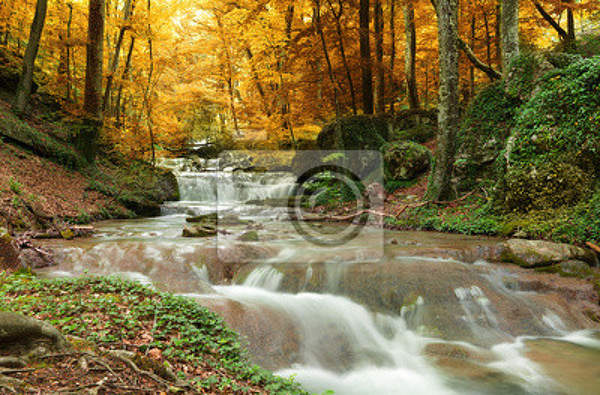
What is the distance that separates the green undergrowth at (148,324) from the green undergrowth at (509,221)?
653 cm

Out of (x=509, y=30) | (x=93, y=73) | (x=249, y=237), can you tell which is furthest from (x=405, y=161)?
(x=93, y=73)

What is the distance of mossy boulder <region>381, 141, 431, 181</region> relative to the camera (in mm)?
12945

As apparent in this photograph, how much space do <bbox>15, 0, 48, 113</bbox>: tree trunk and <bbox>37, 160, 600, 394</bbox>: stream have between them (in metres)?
7.87

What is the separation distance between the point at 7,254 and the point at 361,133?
12.8m

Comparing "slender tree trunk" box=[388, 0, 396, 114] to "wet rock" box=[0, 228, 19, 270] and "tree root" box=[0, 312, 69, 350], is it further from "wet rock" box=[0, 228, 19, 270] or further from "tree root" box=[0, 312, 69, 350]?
"tree root" box=[0, 312, 69, 350]

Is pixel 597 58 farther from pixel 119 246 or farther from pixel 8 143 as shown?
pixel 8 143

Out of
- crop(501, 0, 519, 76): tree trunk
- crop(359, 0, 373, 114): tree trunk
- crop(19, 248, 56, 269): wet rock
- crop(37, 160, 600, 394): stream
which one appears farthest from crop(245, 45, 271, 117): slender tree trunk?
crop(19, 248, 56, 269): wet rock

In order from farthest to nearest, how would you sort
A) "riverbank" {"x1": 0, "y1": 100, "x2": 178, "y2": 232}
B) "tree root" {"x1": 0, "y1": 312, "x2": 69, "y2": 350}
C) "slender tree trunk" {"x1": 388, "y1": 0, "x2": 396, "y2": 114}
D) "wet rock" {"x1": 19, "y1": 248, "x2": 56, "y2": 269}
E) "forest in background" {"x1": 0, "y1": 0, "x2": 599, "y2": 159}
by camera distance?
"slender tree trunk" {"x1": 388, "y1": 0, "x2": 396, "y2": 114} → "forest in background" {"x1": 0, "y1": 0, "x2": 599, "y2": 159} → "riverbank" {"x1": 0, "y1": 100, "x2": 178, "y2": 232} → "wet rock" {"x1": 19, "y1": 248, "x2": 56, "y2": 269} → "tree root" {"x1": 0, "y1": 312, "x2": 69, "y2": 350}

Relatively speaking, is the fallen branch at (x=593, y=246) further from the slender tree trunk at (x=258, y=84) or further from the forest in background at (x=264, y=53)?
the slender tree trunk at (x=258, y=84)

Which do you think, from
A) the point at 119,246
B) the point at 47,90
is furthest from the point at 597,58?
the point at 47,90

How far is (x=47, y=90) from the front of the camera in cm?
1454

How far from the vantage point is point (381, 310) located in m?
5.57

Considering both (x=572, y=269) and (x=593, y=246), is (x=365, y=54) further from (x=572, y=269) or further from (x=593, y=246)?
(x=572, y=269)

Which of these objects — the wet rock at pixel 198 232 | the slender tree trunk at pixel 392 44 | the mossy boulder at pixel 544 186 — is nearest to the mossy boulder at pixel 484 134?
the mossy boulder at pixel 544 186
